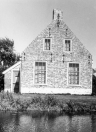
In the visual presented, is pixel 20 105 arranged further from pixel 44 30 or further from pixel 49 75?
pixel 44 30

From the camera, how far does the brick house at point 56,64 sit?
18.3m

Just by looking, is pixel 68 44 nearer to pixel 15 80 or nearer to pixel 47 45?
pixel 47 45

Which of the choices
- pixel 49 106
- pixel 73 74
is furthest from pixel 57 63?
pixel 49 106

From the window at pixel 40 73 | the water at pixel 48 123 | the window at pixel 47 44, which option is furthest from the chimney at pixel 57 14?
the water at pixel 48 123

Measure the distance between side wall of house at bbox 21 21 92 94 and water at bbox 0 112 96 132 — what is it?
7455 mm

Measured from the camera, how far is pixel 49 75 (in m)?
18.4

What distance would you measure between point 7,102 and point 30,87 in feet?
19.1

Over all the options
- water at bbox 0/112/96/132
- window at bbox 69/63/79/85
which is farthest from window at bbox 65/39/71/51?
water at bbox 0/112/96/132

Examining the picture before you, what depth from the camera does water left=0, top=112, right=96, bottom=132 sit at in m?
8.05

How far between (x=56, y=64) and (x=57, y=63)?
142 millimetres

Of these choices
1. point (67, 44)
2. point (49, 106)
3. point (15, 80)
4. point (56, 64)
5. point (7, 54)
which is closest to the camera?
point (49, 106)

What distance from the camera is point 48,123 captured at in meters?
9.12

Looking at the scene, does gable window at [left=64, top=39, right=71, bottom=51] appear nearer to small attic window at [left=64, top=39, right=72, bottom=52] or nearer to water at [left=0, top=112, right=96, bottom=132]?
small attic window at [left=64, top=39, right=72, bottom=52]

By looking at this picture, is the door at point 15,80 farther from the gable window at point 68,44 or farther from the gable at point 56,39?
the gable window at point 68,44
